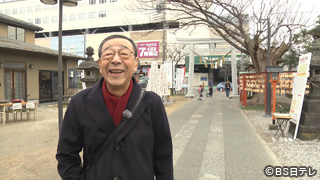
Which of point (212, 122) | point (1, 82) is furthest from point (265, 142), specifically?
point (1, 82)

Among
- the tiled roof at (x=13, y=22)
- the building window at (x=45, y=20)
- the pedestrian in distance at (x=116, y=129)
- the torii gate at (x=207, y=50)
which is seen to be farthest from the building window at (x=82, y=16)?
the pedestrian in distance at (x=116, y=129)

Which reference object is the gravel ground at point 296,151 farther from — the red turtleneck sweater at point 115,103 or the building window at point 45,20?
the building window at point 45,20

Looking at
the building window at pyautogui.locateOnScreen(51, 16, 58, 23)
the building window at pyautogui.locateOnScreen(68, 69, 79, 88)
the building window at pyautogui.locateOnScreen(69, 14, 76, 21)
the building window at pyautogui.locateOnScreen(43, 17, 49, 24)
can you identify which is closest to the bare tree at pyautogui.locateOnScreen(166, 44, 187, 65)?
the building window at pyautogui.locateOnScreen(68, 69, 79, 88)

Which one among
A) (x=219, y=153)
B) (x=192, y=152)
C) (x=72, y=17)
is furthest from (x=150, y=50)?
(x=72, y=17)

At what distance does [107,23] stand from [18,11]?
2435 centimetres

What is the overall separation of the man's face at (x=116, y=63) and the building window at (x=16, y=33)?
17.6 m

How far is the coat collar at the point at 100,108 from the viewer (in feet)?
5.37

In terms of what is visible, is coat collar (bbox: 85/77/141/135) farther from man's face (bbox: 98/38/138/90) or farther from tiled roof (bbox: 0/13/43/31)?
tiled roof (bbox: 0/13/43/31)

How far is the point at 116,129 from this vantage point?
64.4 inches

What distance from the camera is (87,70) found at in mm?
6457

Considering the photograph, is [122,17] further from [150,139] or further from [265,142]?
[150,139]

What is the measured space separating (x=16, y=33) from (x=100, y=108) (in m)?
18.1

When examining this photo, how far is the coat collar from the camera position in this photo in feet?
5.37

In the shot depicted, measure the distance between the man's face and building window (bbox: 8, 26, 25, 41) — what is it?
17.6 metres
